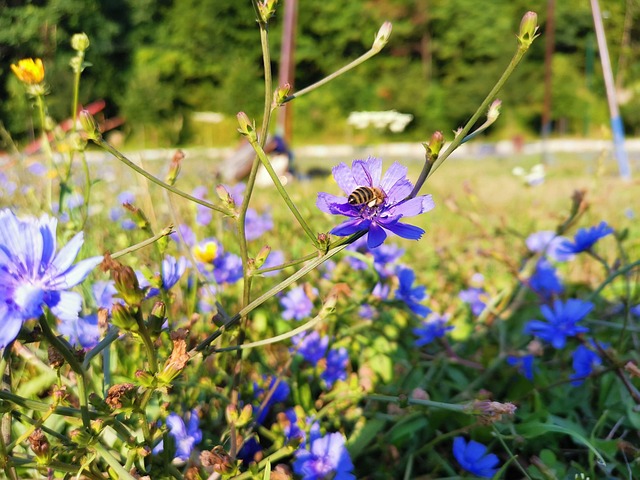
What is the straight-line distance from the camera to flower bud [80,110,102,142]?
49 centimetres

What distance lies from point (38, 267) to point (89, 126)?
6.3 inches

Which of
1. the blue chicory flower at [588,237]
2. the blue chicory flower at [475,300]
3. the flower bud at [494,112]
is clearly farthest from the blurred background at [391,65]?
the flower bud at [494,112]

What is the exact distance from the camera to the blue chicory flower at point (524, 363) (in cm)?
90

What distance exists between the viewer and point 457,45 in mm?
18125

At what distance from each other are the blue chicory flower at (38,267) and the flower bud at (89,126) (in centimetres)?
12

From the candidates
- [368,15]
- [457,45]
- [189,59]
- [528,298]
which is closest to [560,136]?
[457,45]

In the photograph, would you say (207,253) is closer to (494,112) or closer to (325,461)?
(325,461)

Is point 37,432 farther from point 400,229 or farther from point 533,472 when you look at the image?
point 533,472

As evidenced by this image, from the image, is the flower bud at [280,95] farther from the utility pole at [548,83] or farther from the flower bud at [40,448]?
the utility pole at [548,83]

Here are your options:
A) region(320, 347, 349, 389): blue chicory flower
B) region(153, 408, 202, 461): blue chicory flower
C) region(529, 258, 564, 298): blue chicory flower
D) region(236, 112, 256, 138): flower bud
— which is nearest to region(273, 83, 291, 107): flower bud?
region(236, 112, 256, 138): flower bud

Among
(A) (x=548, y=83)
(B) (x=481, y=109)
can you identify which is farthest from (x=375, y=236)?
(A) (x=548, y=83)

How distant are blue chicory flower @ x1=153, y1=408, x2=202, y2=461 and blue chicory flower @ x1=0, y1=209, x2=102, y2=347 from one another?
0.29 metres

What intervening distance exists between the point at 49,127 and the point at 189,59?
17095 millimetres

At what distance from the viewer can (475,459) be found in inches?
27.2
